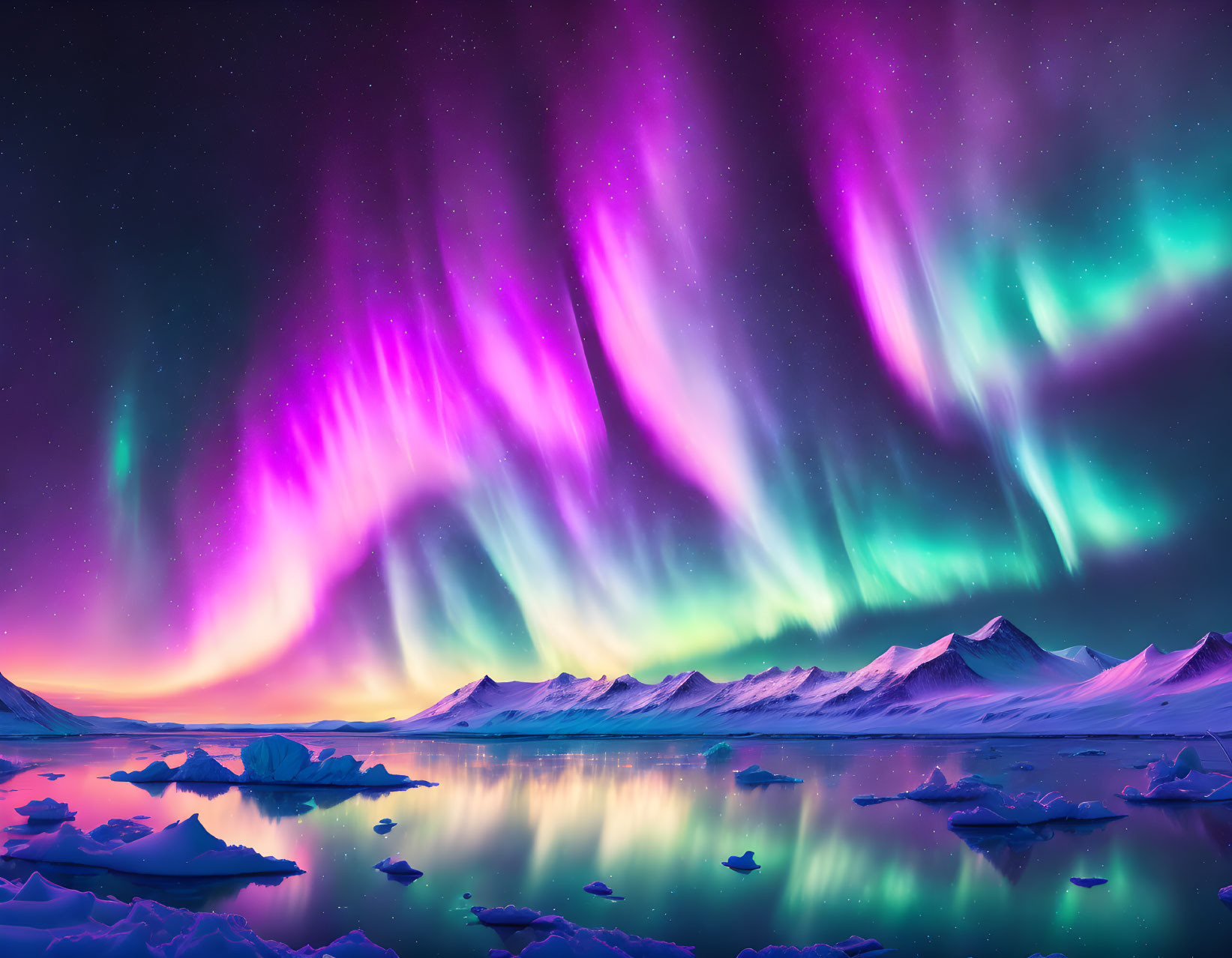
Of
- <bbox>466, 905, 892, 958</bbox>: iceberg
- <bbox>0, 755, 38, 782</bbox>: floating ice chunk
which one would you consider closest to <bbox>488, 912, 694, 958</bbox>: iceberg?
<bbox>466, 905, 892, 958</bbox>: iceberg

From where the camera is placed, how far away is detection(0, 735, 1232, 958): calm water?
46.2ft

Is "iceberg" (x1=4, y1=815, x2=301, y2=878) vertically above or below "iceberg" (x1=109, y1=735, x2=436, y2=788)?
above

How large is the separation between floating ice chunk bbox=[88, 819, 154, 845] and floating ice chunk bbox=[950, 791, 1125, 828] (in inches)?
945

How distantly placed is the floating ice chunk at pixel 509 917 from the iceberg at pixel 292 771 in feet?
101

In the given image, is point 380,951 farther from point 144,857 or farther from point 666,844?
point 666,844

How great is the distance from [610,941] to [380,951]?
341 cm

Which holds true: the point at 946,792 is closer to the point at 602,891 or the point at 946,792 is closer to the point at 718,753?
the point at 602,891

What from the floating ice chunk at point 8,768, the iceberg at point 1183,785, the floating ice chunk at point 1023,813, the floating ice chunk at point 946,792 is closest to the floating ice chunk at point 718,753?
the iceberg at point 1183,785

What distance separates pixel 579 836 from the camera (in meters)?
24.8

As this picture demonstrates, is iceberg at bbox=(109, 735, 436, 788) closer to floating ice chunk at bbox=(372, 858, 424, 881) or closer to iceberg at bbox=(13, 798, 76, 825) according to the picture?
iceberg at bbox=(13, 798, 76, 825)

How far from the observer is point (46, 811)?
2689 centimetres

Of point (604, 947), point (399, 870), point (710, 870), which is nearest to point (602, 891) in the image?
point (710, 870)

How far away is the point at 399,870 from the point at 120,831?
10.8m

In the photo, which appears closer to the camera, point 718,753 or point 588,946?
point 588,946
